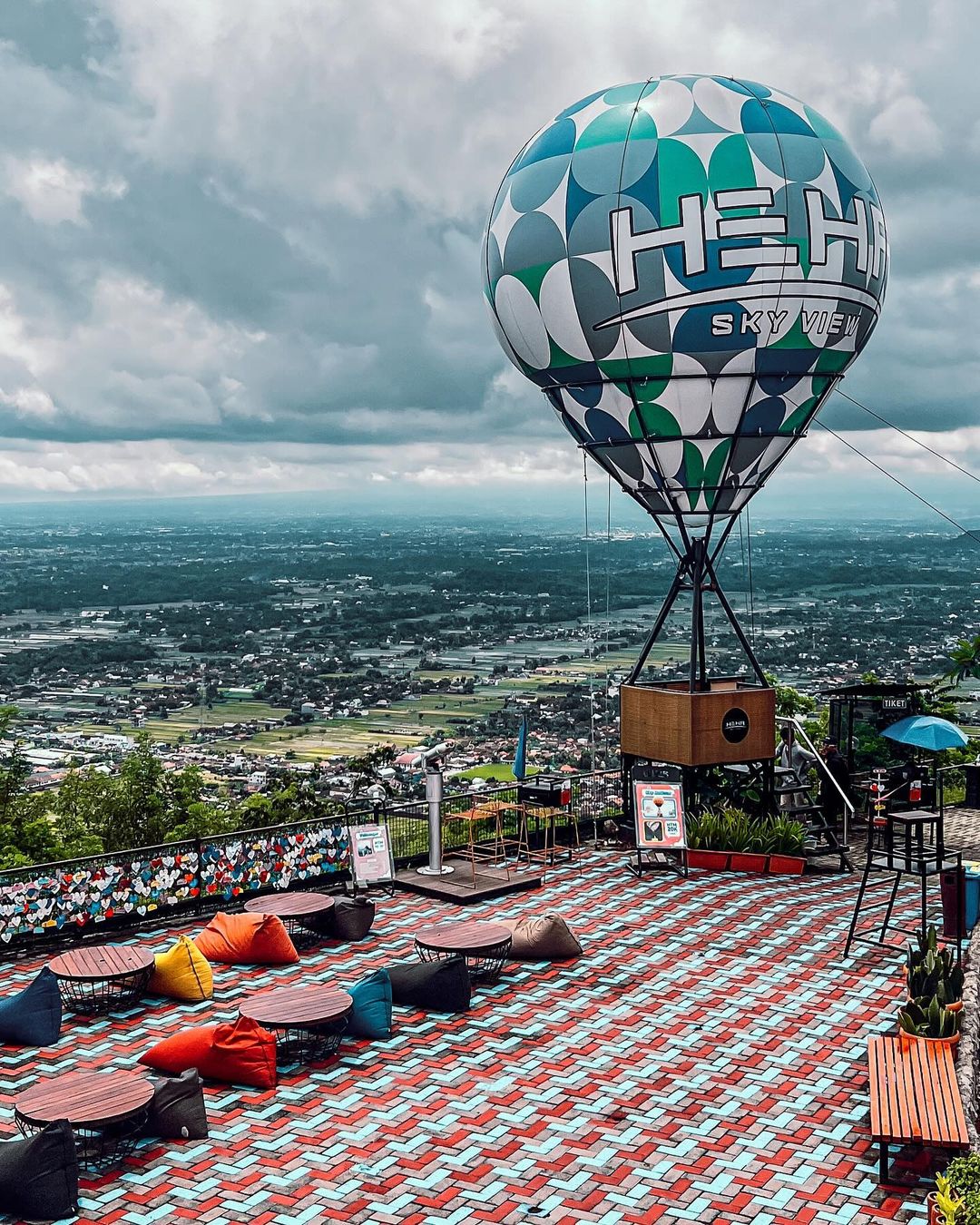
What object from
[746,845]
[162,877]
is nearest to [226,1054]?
[162,877]

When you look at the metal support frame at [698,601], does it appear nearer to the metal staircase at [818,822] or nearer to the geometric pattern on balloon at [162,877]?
the metal staircase at [818,822]

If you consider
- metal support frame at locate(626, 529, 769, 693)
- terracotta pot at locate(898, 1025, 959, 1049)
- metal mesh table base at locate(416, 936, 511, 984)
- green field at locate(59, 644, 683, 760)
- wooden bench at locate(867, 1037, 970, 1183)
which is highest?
metal support frame at locate(626, 529, 769, 693)

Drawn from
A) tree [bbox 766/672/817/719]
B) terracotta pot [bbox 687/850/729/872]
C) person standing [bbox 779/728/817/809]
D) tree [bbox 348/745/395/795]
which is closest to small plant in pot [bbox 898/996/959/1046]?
terracotta pot [bbox 687/850/729/872]

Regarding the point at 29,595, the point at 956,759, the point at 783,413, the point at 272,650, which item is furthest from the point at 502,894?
the point at 29,595

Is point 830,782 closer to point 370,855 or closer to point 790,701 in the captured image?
point 790,701

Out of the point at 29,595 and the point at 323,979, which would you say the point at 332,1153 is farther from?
the point at 29,595

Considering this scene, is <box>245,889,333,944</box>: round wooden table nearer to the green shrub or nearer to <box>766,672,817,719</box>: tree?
the green shrub

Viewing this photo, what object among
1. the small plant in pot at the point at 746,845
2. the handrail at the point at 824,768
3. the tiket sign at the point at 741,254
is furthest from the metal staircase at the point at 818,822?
the tiket sign at the point at 741,254
